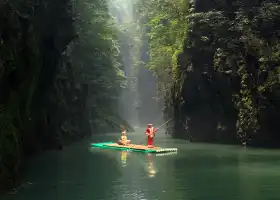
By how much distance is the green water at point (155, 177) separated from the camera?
12.2 metres

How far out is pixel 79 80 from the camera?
4306cm

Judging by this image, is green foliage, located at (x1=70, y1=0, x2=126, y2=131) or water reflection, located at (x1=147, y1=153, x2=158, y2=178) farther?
green foliage, located at (x1=70, y1=0, x2=126, y2=131)

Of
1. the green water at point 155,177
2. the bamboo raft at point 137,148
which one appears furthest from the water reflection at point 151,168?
the bamboo raft at point 137,148

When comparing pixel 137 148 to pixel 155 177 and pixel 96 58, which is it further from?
pixel 96 58

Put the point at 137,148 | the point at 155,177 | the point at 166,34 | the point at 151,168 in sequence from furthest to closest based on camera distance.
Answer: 1. the point at 166,34
2. the point at 137,148
3. the point at 151,168
4. the point at 155,177

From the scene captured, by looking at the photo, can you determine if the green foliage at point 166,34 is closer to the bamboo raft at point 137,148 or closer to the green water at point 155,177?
the bamboo raft at point 137,148

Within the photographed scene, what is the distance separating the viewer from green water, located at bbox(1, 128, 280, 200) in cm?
1225

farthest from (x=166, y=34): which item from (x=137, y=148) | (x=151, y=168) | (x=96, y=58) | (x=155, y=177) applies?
(x=155, y=177)

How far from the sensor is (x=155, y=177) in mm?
15672

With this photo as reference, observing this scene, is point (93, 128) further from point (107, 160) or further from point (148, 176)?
point (148, 176)

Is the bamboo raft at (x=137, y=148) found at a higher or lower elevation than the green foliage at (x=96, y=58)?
lower

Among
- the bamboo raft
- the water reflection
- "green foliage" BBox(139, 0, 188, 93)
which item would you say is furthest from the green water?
"green foliage" BBox(139, 0, 188, 93)

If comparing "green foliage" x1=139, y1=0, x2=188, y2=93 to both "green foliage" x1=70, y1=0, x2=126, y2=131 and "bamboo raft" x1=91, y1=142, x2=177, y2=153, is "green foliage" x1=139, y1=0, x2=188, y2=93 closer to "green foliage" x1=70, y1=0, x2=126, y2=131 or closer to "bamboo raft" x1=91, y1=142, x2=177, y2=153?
"green foliage" x1=70, y1=0, x2=126, y2=131

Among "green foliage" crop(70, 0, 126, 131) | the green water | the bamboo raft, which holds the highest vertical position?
"green foliage" crop(70, 0, 126, 131)
